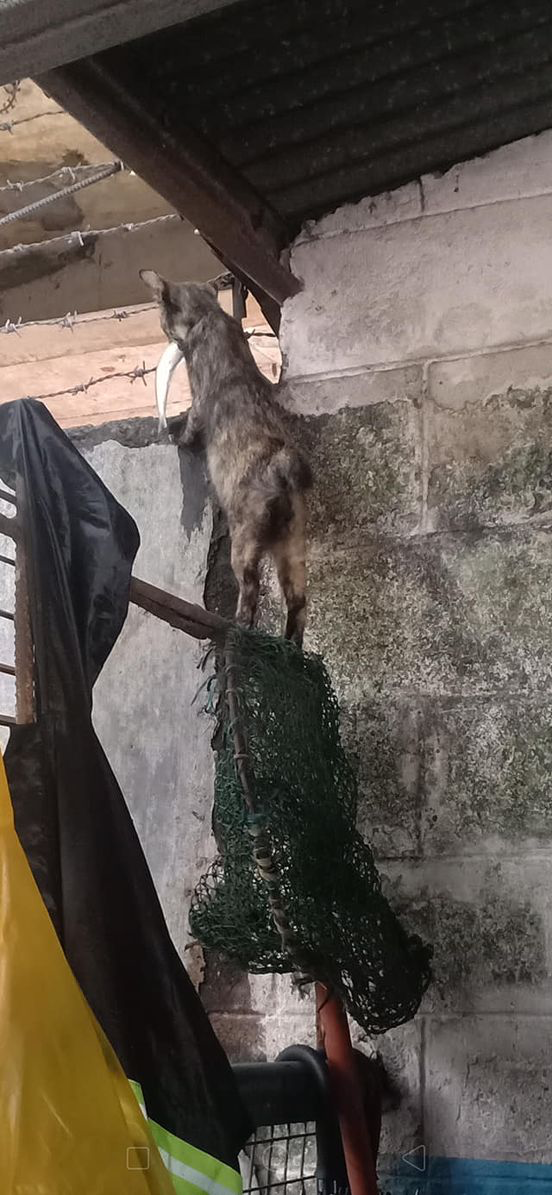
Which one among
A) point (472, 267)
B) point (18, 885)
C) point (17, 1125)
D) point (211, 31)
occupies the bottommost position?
point (17, 1125)

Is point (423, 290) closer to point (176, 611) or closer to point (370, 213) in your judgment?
point (370, 213)

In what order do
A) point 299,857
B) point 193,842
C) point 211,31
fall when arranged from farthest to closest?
1. point 193,842
2. point 211,31
3. point 299,857

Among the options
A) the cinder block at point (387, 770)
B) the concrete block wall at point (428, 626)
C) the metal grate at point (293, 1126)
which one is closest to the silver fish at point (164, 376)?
the concrete block wall at point (428, 626)

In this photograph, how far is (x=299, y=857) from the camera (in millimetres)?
2002

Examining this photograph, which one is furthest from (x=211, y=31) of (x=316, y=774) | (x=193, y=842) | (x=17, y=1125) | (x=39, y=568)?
(x=17, y=1125)

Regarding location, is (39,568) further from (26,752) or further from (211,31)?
(211,31)

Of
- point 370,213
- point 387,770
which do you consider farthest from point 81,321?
point 387,770

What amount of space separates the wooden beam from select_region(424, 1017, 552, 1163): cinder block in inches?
67.8

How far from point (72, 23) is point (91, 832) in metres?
1.02

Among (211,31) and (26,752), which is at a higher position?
(211,31)

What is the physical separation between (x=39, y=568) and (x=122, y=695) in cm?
119

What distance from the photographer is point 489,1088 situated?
7.48 feet

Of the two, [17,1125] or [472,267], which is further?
[472,267]

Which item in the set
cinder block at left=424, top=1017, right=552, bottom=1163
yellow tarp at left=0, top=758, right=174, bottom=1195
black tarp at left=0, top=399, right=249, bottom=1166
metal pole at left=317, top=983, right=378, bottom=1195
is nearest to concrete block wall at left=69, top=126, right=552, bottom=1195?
cinder block at left=424, top=1017, right=552, bottom=1163
